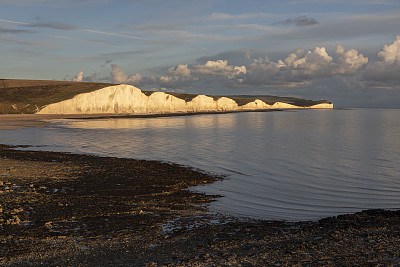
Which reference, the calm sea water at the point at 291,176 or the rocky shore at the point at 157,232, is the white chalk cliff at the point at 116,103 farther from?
the rocky shore at the point at 157,232

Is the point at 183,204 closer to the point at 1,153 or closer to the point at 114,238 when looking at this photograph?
the point at 114,238

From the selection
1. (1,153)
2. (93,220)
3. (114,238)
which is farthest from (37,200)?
(1,153)

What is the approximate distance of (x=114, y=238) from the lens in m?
9.09

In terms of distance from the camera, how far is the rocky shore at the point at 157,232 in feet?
25.5

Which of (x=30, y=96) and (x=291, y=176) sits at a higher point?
(x=30, y=96)

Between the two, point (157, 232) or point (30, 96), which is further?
point (30, 96)

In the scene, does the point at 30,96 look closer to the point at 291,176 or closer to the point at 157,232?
the point at 291,176

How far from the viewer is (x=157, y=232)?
9695mm

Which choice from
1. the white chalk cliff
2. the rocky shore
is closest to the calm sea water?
the rocky shore

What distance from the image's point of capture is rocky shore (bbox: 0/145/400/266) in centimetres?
776

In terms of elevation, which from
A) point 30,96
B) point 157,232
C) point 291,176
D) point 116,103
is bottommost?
point 291,176

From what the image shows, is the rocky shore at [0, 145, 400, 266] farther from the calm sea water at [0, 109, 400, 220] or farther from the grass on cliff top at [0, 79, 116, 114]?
the grass on cliff top at [0, 79, 116, 114]

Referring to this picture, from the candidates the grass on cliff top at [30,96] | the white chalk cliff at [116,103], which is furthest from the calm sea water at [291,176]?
the white chalk cliff at [116,103]

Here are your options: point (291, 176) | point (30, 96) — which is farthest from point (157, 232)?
point (30, 96)
